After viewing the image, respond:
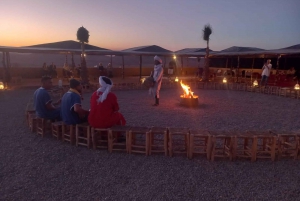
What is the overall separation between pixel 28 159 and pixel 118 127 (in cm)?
193

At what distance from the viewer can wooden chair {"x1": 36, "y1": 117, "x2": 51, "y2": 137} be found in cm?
611

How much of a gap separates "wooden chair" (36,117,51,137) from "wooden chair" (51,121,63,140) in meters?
0.27

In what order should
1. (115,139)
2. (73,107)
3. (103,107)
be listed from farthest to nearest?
(73,107), (115,139), (103,107)

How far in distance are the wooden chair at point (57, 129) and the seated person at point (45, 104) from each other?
451mm

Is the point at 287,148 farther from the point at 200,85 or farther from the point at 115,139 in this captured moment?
the point at 200,85

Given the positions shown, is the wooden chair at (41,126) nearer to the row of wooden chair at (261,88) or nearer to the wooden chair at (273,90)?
the row of wooden chair at (261,88)

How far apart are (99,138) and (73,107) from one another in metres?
0.95

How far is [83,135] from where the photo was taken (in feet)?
19.1

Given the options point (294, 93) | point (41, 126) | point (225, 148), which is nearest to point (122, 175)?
point (225, 148)

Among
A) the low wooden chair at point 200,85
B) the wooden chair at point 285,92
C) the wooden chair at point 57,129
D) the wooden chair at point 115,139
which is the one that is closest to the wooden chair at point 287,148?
the wooden chair at point 115,139

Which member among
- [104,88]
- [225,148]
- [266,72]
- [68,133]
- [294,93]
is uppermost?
[266,72]

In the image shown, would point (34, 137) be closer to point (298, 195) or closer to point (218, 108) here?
point (298, 195)

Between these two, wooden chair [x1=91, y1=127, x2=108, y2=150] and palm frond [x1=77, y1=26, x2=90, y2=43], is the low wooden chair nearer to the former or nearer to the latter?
palm frond [x1=77, y1=26, x2=90, y2=43]

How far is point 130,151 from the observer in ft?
16.6
